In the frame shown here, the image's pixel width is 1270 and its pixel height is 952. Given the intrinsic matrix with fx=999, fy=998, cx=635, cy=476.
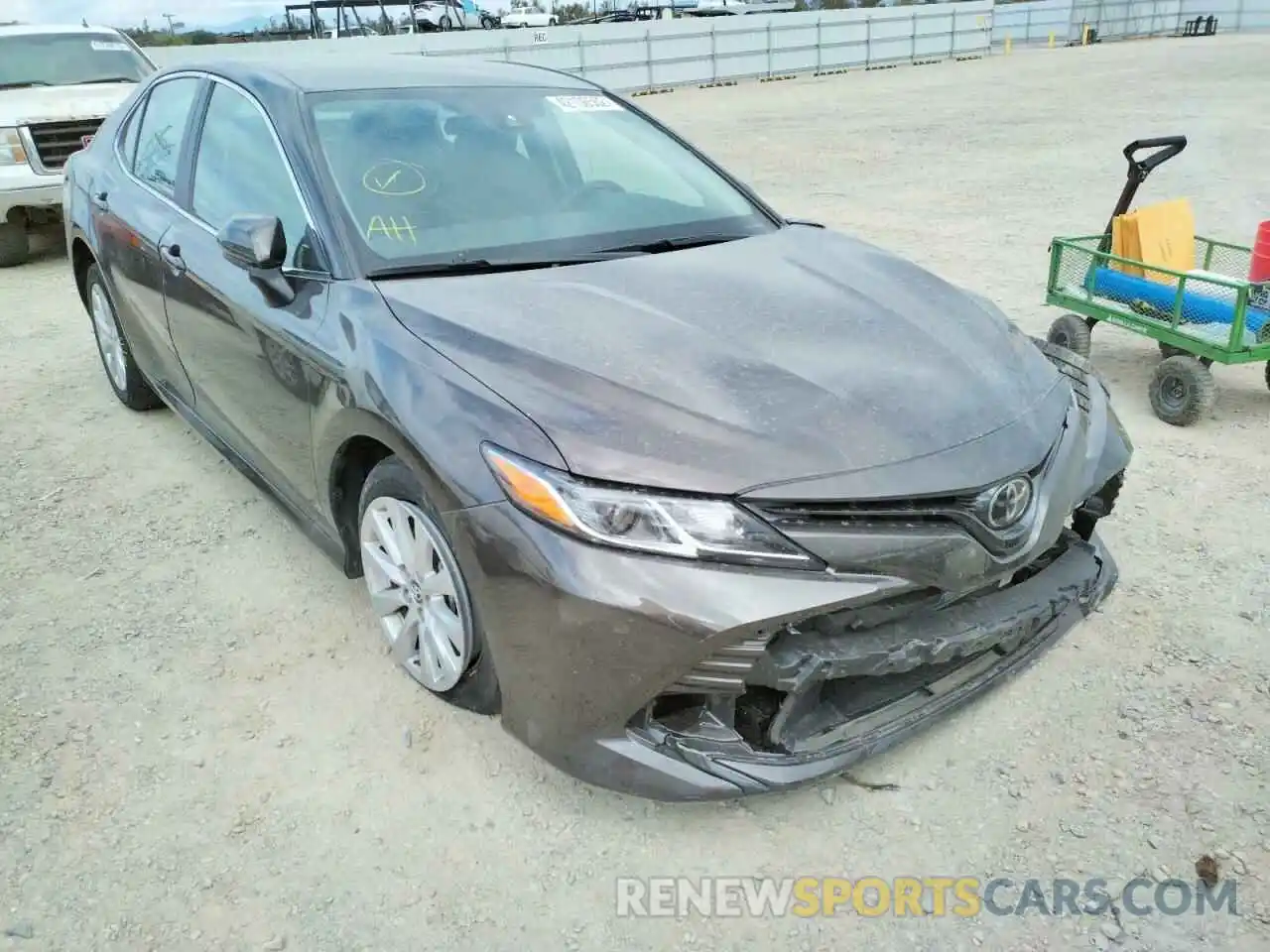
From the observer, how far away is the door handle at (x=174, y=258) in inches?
136

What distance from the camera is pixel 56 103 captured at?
7922 mm

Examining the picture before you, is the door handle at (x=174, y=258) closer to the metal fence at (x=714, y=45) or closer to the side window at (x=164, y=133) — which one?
the side window at (x=164, y=133)

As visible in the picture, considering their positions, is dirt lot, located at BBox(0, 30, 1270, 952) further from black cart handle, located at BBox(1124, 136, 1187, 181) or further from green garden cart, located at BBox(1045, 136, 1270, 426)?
black cart handle, located at BBox(1124, 136, 1187, 181)

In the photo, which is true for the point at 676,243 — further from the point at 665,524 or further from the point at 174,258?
the point at 174,258

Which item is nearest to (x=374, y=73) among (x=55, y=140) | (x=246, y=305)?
(x=246, y=305)

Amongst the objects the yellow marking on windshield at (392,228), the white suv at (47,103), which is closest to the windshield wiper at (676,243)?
the yellow marking on windshield at (392,228)

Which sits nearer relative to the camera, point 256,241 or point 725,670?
point 725,670

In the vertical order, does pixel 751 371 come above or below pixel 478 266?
below

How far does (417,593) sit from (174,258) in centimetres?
177

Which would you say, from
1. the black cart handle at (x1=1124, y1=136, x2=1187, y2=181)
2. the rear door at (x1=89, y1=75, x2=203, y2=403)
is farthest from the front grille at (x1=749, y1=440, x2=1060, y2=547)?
the black cart handle at (x1=1124, y1=136, x2=1187, y2=181)

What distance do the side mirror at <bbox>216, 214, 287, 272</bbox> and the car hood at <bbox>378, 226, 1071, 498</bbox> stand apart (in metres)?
0.35

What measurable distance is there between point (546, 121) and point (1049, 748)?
2.52 m

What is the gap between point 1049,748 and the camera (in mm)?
2539

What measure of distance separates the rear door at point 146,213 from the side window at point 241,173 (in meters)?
0.22
